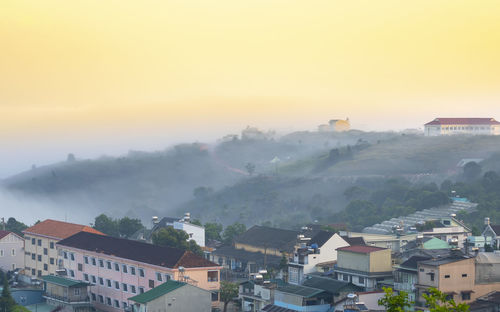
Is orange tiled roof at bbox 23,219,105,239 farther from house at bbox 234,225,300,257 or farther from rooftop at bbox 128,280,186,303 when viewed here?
rooftop at bbox 128,280,186,303

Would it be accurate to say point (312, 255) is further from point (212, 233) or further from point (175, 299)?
point (212, 233)

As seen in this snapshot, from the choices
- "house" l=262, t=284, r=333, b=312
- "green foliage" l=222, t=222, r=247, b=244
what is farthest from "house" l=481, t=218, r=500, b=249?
"green foliage" l=222, t=222, r=247, b=244

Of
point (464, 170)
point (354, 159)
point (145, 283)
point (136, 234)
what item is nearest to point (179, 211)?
point (354, 159)

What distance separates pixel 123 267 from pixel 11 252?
19100mm

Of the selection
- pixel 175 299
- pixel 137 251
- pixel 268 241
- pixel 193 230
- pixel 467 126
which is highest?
pixel 467 126

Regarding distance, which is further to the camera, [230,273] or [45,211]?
[45,211]

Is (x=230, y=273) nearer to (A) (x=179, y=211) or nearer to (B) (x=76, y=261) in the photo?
(B) (x=76, y=261)

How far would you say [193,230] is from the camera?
71.6m

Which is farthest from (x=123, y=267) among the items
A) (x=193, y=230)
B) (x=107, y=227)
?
(x=107, y=227)

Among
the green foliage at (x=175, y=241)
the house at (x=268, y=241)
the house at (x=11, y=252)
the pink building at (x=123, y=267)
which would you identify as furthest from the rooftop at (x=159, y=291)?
the house at (x=11, y=252)

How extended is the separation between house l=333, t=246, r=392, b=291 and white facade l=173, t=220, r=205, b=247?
22818 millimetres

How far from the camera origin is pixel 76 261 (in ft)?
203

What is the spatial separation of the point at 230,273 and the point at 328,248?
1132 centimetres

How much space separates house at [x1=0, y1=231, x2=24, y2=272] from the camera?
70312 millimetres
